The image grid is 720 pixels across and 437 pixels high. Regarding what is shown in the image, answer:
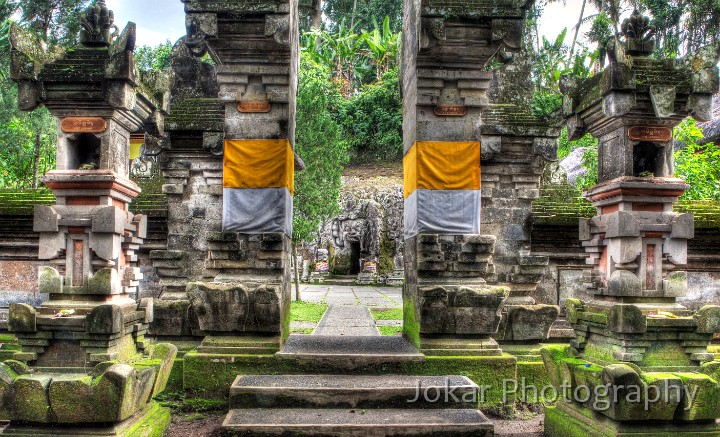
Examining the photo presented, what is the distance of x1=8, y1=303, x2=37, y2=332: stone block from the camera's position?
4.29m

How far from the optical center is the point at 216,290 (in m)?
5.78

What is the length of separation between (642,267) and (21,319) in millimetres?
4885

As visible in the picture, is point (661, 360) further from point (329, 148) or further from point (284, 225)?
point (329, 148)

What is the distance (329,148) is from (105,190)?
12037 mm

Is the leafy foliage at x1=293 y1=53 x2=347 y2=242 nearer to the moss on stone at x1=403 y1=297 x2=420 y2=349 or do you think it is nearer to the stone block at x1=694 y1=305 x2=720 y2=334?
the moss on stone at x1=403 y1=297 x2=420 y2=349

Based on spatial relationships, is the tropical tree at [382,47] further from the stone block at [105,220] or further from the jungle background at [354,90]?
the stone block at [105,220]

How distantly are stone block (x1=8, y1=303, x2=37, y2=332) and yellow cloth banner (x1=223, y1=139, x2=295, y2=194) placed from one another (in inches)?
97.5

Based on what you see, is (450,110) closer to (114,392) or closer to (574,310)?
(574,310)

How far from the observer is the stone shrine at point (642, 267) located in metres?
4.02

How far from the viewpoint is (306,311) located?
505 inches

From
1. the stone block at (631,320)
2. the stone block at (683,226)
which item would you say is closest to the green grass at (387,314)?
the stone block at (631,320)

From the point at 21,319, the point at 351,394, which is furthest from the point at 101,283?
the point at 351,394

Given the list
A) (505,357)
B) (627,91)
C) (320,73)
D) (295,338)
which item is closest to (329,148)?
(320,73)

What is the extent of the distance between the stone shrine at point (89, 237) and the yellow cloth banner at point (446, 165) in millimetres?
3040
